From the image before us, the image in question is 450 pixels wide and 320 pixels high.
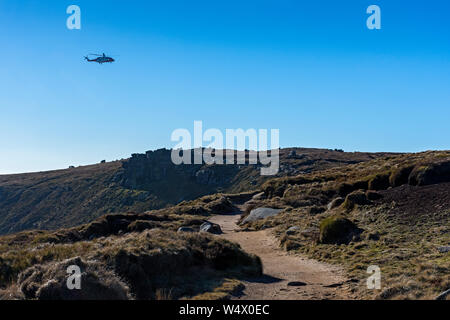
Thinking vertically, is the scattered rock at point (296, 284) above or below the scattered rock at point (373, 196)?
below

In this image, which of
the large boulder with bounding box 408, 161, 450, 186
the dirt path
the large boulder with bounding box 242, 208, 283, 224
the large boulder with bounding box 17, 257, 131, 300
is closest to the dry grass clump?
the large boulder with bounding box 17, 257, 131, 300

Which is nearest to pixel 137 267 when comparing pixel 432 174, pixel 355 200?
pixel 355 200

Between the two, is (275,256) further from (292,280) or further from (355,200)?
(355,200)

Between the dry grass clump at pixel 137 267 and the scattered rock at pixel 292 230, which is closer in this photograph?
the dry grass clump at pixel 137 267

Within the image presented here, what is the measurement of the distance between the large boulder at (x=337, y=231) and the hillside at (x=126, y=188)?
7576cm

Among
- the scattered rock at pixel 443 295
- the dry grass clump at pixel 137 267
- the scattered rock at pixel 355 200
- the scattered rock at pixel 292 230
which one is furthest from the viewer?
the scattered rock at pixel 355 200

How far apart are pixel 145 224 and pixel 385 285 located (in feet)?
67.6

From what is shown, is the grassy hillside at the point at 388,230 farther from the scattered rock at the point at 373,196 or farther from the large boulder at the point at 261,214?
the large boulder at the point at 261,214

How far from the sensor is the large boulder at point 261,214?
1388 inches

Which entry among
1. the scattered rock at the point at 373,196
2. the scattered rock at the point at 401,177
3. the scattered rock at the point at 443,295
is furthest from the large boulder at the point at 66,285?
the scattered rock at the point at 401,177

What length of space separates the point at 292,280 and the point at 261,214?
21.2 m

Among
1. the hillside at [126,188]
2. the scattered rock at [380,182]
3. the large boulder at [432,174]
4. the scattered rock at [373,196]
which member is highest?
the large boulder at [432,174]
